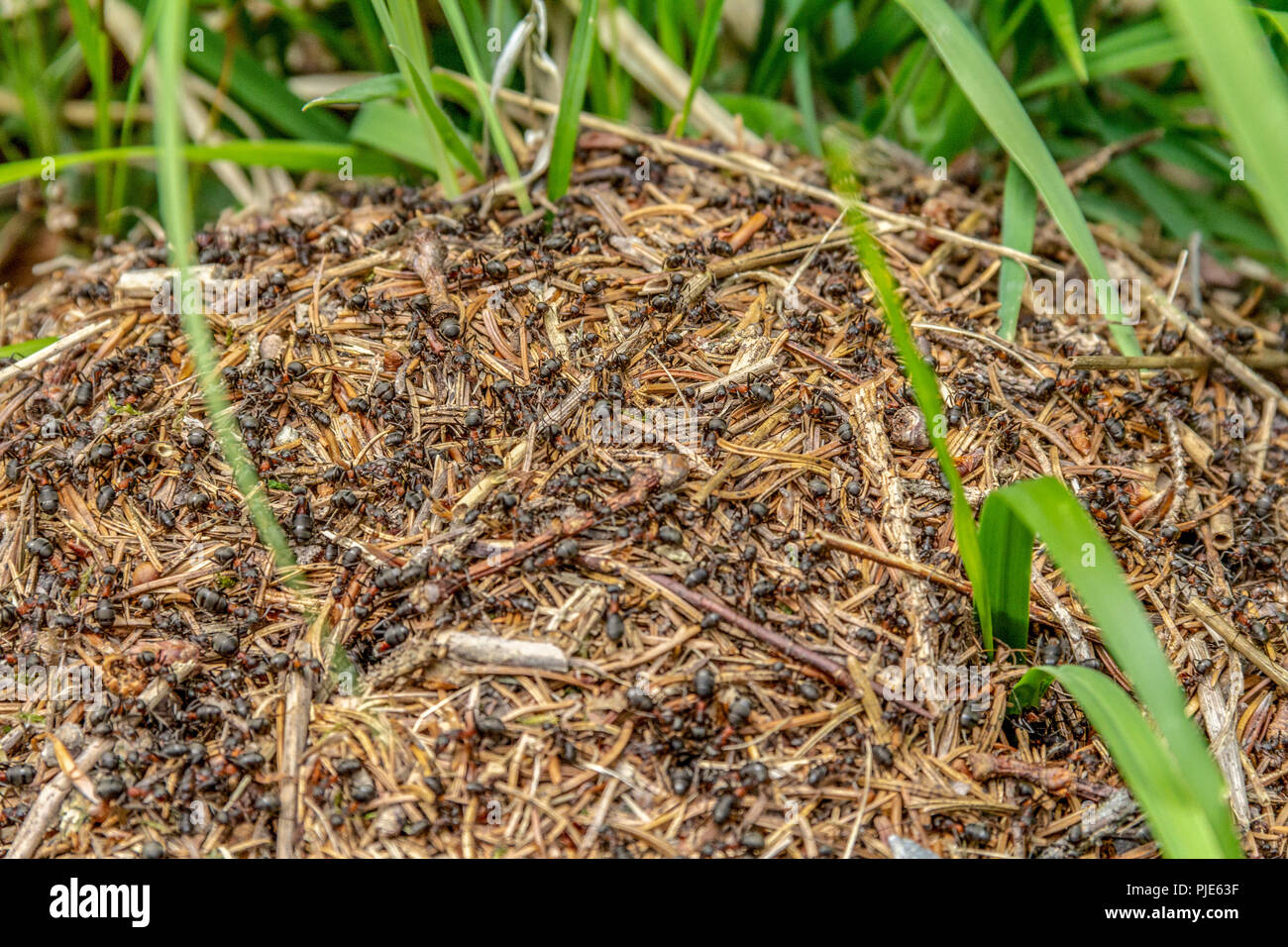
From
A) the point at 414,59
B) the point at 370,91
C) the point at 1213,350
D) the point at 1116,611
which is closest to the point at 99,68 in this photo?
the point at 370,91

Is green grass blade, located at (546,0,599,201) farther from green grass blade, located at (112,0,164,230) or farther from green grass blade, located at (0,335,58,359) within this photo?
green grass blade, located at (0,335,58,359)

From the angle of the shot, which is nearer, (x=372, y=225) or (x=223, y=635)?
(x=223, y=635)

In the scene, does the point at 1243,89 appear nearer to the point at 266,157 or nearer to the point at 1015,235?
the point at 1015,235

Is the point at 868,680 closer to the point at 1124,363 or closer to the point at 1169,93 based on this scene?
the point at 1124,363

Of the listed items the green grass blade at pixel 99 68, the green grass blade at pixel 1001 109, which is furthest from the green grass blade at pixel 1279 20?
the green grass blade at pixel 99 68

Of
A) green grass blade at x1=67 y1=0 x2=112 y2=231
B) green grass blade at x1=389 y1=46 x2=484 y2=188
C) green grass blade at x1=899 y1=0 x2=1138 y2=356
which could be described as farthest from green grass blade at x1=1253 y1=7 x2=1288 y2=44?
green grass blade at x1=67 y1=0 x2=112 y2=231
